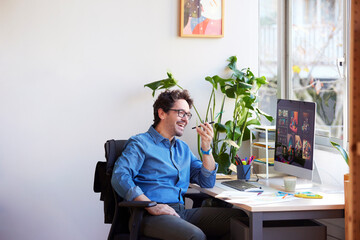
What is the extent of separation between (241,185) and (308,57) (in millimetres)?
1095

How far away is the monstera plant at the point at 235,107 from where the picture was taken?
373cm

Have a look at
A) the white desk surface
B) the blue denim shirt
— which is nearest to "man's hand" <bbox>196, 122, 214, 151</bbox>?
the blue denim shirt

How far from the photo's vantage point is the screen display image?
2986 mm

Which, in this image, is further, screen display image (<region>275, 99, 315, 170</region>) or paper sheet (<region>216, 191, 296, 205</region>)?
screen display image (<region>275, 99, 315, 170</region>)

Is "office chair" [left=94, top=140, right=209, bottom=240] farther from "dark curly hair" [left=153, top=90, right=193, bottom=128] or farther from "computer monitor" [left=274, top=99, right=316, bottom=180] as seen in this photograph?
"computer monitor" [left=274, top=99, right=316, bottom=180]

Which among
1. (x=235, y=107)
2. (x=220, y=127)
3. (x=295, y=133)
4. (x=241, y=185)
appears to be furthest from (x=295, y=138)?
(x=235, y=107)

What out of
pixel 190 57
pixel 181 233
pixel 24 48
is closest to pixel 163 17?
pixel 190 57

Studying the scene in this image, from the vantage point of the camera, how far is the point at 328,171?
3334 millimetres

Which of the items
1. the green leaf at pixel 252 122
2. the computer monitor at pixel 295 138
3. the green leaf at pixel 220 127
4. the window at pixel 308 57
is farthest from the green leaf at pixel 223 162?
the window at pixel 308 57

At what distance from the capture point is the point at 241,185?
10.4 ft

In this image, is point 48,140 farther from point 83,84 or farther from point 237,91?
point 237,91

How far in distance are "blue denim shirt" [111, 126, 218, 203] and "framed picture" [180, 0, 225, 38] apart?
1034 millimetres

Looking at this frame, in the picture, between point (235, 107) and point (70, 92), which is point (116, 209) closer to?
point (70, 92)

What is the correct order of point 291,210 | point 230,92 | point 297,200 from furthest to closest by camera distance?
point 230,92 → point 297,200 → point 291,210
